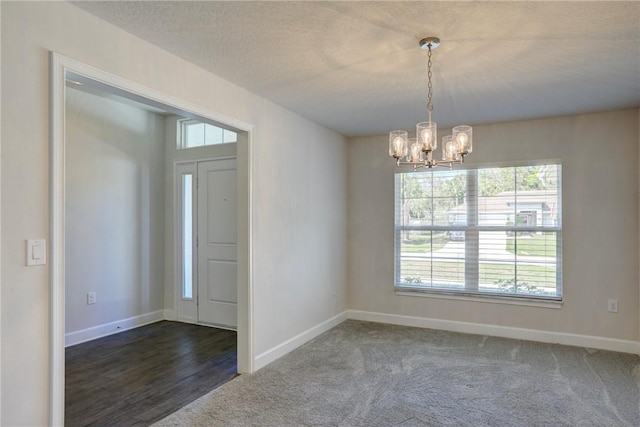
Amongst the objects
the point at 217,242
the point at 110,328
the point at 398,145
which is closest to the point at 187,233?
the point at 217,242

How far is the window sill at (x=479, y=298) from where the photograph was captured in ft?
A: 14.1

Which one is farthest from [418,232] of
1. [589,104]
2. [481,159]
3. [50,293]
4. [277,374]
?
[50,293]

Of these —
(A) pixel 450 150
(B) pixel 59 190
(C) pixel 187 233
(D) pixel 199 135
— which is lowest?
(C) pixel 187 233

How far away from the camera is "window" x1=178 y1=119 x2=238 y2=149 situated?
4961mm

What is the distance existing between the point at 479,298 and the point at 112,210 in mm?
4296

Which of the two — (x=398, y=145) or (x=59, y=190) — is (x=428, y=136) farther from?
(x=59, y=190)

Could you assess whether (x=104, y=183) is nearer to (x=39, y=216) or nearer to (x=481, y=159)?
(x=39, y=216)

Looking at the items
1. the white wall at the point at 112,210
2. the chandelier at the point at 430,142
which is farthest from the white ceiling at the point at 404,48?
the white wall at the point at 112,210

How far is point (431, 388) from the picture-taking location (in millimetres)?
3146

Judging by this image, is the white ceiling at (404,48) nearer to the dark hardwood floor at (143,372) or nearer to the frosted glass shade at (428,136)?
the frosted glass shade at (428,136)

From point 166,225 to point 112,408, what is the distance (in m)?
2.82

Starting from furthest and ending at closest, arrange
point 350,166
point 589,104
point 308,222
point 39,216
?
point 350,166 → point 308,222 → point 589,104 → point 39,216

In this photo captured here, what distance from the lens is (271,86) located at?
3.31 m

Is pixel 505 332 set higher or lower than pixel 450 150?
lower
